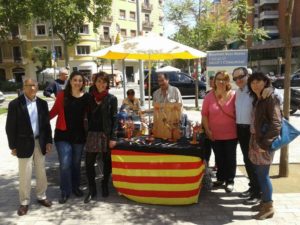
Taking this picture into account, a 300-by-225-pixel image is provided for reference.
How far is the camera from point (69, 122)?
526 centimetres

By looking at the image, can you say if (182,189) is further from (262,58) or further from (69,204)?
(262,58)

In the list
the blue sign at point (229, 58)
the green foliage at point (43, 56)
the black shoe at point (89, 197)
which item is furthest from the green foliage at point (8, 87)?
the black shoe at point (89, 197)

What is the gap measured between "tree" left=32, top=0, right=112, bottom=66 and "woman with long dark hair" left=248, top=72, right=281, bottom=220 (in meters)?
35.5

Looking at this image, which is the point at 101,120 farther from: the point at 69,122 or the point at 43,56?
the point at 43,56

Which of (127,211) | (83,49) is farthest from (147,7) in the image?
(127,211)

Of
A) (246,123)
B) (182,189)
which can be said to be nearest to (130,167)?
(182,189)

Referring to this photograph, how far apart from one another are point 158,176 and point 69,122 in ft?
4.70

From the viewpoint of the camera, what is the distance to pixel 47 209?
5098 mm

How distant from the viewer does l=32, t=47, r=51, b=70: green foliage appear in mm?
50188

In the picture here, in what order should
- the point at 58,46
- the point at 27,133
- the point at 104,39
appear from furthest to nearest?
the point at 104,39 → the point at 58,46 → the point at 27,133

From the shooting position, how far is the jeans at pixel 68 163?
17.3ft

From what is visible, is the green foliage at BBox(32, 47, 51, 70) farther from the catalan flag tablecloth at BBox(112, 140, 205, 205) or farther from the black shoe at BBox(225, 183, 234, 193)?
the black shoe at BBox(225, 183, 234, 193)

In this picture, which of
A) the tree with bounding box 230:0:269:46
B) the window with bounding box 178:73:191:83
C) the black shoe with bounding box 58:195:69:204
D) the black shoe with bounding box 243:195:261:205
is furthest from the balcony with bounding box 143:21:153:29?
the black shoe with bounding box 243:195:261:205

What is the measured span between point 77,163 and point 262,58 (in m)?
65.3
